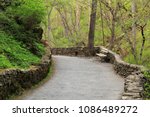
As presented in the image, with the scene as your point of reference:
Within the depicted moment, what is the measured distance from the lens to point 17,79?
46.6 ft

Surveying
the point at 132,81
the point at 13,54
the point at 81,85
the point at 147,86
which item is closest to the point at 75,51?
the point at 13,54

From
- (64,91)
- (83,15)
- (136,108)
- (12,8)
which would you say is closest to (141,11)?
(12,8)

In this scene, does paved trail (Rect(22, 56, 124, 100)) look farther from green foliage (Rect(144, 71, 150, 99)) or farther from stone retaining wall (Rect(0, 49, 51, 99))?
green foliage (Rect(144, 71, 150, 99))

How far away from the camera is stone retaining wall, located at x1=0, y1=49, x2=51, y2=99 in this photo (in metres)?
12.8

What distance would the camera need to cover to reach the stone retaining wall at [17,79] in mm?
12844

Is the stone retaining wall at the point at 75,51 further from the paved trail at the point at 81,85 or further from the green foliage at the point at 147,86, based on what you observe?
the green foliage at the point at 147,86

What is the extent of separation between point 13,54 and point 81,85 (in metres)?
3.42

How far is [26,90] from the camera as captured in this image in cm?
1497

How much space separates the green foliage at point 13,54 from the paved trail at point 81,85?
54.8 inches

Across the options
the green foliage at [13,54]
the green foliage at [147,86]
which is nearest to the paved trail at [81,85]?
the green foliage at [147,86]

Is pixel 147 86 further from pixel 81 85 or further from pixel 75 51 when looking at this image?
pixel 75 51

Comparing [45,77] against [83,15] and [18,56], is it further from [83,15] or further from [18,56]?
[83,15]

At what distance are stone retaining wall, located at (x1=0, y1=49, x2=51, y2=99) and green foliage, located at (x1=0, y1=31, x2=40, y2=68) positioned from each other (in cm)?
63

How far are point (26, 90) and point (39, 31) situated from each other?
8.83m
